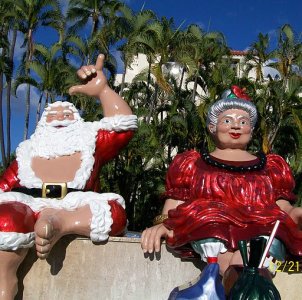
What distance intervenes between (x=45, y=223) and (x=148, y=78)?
15.2 m

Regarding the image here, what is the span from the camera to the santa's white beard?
4176 millimetres

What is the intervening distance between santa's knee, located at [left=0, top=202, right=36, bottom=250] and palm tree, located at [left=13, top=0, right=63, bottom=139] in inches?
565

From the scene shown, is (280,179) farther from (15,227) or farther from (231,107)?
(15,227)

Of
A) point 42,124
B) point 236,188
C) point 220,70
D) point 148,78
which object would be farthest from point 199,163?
point 148,78

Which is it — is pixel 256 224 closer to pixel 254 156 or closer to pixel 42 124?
pixel 254 156

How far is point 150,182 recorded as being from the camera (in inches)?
625

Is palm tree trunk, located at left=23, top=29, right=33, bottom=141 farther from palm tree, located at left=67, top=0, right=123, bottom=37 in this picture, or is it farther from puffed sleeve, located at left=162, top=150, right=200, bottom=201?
puffed sleeve, located at left=162, top=150, right=200, bottom=201

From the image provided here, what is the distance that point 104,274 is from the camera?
12.3ft

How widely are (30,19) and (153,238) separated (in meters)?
15.1

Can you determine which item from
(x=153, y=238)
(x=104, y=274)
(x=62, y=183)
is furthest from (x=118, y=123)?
(x=104, y=274)

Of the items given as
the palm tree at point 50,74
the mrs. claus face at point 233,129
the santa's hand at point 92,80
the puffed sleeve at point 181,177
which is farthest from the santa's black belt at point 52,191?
the palm tree at point 50,74
